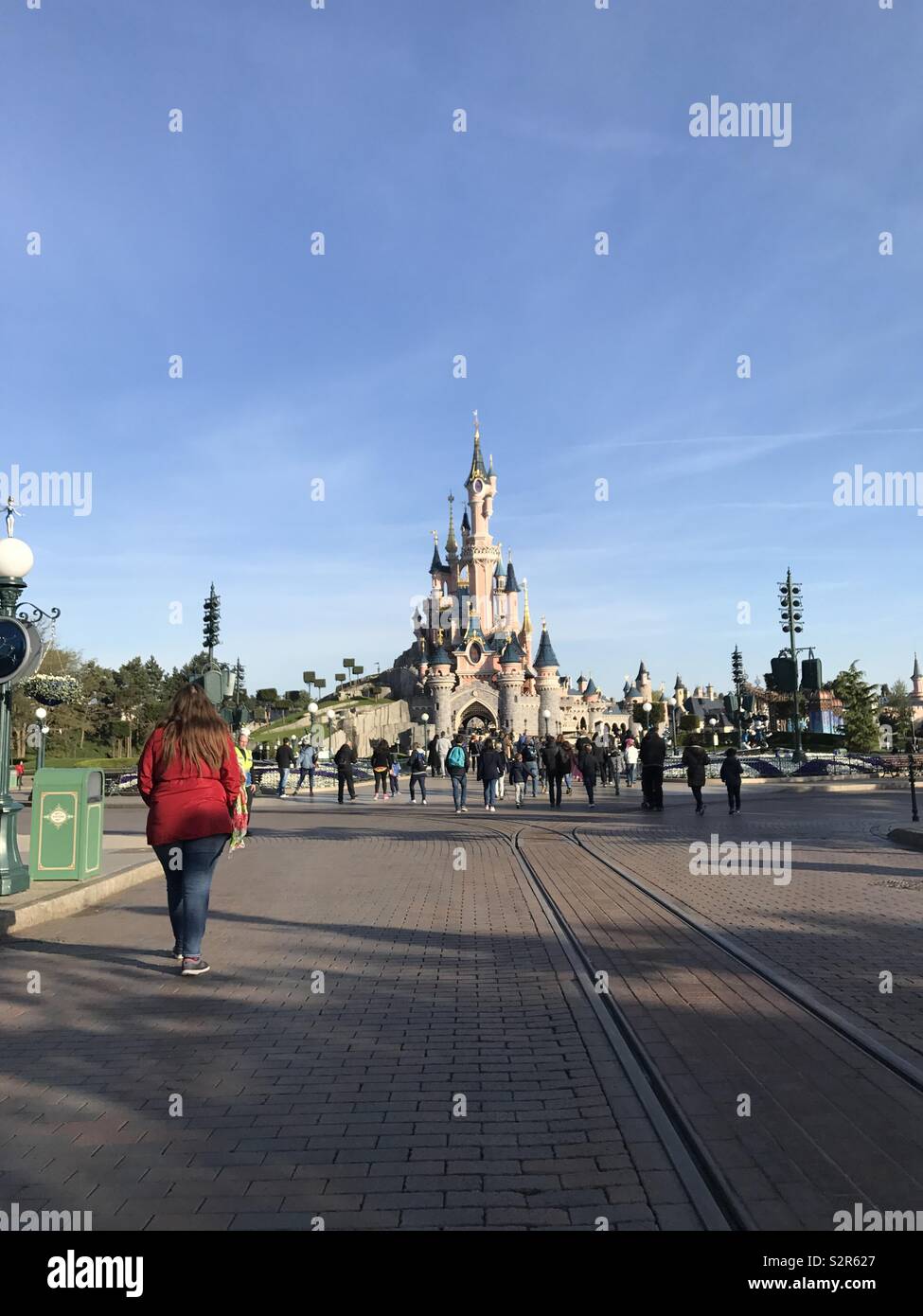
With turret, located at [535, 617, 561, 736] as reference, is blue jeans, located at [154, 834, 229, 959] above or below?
below

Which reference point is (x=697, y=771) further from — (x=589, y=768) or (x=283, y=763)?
(x=283, y=763)

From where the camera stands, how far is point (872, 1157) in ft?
11.3

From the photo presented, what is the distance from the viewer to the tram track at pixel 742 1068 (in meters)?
3.24

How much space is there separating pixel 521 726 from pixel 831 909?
9294cm

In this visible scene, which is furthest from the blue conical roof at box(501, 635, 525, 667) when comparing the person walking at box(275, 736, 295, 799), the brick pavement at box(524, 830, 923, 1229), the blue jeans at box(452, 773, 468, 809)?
the brick pavement at box(524, 830, 923, 1229)

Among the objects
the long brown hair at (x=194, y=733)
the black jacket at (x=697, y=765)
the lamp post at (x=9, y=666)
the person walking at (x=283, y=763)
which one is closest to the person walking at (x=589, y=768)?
the black jacket at (x=697, y=765)

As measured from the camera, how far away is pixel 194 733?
6.49 meters

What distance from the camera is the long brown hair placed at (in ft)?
21.1

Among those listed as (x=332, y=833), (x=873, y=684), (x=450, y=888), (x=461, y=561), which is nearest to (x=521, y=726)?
(x=461, y=561)

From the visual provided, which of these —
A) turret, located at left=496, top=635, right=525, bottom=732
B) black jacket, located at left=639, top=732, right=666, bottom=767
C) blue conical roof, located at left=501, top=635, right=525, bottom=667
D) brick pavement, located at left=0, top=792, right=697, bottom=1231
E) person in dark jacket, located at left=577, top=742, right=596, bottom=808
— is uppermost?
blue conical roof, located at left=501, top=635, right=525, bottom=667

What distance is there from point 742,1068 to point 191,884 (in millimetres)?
3570

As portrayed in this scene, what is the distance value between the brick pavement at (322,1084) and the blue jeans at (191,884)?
280mm

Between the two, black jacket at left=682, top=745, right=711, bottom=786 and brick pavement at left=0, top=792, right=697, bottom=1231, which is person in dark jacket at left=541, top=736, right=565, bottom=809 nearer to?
black jacket at left=682, top=745, right=711, bottom=786

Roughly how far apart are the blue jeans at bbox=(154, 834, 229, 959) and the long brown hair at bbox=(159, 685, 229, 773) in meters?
0.50
